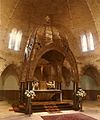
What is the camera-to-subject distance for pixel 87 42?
19719 millimetres

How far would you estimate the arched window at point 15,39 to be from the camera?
18.9m

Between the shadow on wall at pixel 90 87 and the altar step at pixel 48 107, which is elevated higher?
the shadow on wall at pixel 90 87

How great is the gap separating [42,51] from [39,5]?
895 centimetres

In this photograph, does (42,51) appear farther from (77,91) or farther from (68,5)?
(68,5)

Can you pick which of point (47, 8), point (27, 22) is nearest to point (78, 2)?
point (47, 8)

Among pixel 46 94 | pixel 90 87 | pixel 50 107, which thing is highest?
pixel 90 87

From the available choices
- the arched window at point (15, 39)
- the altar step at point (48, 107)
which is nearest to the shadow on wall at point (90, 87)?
the arched window at point (15, 39)

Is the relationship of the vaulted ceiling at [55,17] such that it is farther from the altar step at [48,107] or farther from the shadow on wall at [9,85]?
the altar step at [48,107]

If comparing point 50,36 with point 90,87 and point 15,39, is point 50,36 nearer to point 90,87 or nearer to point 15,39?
point 15,39

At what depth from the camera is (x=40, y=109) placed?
11.2 metres

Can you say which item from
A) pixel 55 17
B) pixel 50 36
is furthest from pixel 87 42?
pixel 50 36

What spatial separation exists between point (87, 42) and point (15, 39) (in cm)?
717

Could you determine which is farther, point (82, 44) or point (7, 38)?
point (82, 44)

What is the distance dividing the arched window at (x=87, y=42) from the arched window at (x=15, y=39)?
6377 mm
